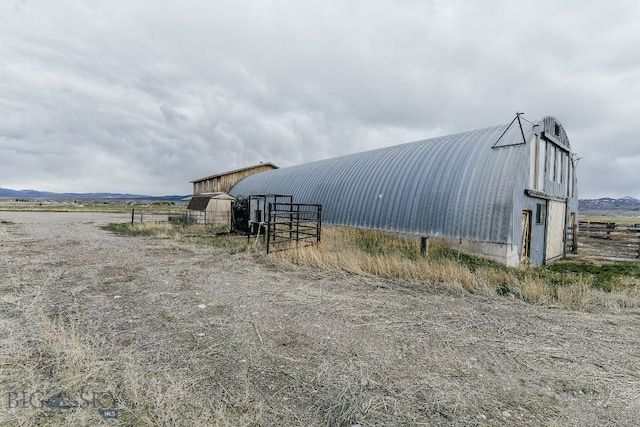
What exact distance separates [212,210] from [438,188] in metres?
21.0

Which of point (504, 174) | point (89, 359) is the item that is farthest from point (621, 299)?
point (89, 359)

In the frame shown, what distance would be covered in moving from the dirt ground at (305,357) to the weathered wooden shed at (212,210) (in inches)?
788

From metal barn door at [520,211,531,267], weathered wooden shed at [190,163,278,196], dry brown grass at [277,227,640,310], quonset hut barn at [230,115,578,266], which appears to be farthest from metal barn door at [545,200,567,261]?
weathered wooden shed at [190,163,278,196]

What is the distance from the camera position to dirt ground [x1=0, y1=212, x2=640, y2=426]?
356 cm

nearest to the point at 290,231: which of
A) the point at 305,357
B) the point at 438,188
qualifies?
the point at 438,188

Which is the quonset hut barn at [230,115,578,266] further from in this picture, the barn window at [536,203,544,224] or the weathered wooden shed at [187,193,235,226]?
the weathered wooden shed at [187,193,235,226]

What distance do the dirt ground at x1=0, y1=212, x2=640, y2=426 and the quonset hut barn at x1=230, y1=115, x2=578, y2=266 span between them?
566 cm

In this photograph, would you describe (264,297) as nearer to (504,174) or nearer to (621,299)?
(621,299)

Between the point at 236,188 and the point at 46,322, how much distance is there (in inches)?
1295

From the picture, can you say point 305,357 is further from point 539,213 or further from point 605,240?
point 605,240

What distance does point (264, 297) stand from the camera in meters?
7.75

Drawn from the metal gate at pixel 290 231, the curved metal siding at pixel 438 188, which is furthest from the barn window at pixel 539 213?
the metal gate at pixel 290 231

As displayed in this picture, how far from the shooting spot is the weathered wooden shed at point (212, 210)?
2852cm

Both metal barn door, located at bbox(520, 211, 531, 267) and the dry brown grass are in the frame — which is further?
metal barn door, located at bbox(520, 211, 531, 267)
